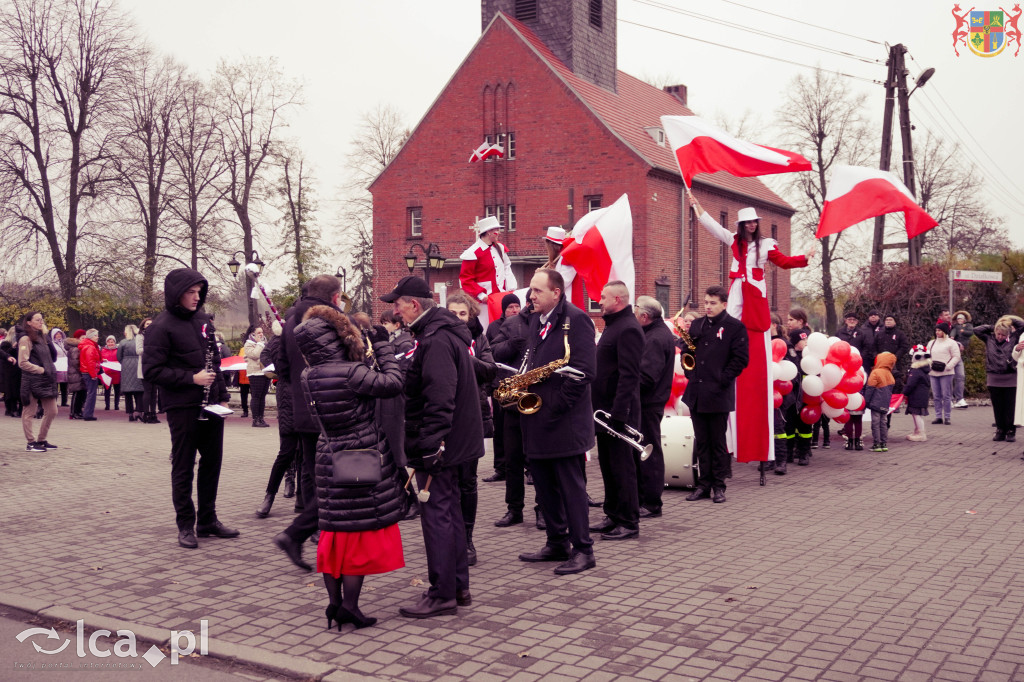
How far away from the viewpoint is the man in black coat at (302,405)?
639cm

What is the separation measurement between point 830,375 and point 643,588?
660 cm

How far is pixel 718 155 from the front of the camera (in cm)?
1009

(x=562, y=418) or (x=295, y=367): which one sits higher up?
(x=295, y=367)

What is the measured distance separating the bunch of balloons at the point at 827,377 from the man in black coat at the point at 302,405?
6287 mm

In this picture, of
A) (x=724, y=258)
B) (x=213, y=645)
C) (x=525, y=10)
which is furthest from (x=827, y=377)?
(x=724, y=258)

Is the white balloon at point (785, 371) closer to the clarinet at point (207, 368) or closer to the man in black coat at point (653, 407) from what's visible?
the man in black coat at point (653, 407)

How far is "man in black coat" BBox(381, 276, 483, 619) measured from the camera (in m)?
5.34

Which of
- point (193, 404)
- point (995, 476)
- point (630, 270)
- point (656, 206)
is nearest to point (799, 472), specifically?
point (995, 476)

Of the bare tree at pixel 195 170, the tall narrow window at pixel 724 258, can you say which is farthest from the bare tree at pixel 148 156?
the tall narrow window at pixel 724 258

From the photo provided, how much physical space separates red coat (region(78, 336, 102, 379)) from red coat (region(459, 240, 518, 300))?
35.2 ft

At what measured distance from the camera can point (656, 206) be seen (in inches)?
1387

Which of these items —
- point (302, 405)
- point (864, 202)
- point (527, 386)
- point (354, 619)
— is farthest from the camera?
point (864, 202)

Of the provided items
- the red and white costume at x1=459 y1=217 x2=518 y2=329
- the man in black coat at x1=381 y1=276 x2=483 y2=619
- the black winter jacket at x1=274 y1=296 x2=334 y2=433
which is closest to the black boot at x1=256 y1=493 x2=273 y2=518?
the black winter jacket at x1=274 y1=296 x2=334 y2=433

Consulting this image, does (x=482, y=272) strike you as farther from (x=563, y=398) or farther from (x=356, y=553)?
(x=356, y=553)
